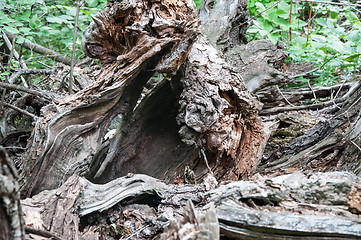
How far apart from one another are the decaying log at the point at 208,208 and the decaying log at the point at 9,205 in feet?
1.65

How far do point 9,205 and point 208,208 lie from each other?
877mm

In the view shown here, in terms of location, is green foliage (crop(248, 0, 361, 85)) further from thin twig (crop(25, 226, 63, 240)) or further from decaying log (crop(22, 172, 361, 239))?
thin twig (crop(25, 226, 63, 240))

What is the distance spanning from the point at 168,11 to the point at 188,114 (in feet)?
2.40

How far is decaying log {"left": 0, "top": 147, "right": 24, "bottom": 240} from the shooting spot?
968mm

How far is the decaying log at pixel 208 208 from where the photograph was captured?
1.32 meters

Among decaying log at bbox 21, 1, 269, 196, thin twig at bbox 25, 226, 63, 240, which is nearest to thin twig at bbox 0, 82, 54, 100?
decaying log at bbox 21, 1, 269, 196

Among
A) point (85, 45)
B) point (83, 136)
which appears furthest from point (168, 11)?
point (83, 136)

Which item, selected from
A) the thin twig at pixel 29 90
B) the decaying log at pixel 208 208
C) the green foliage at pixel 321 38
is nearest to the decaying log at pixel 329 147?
the green foliage at pixel 321 38

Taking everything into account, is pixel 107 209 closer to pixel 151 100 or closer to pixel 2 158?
pixel 2 158

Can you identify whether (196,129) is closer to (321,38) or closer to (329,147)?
(329,147)

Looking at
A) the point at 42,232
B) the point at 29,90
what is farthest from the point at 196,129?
the point at 29,90

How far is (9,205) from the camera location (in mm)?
981

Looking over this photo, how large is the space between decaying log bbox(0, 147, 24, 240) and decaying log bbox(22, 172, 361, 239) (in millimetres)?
502

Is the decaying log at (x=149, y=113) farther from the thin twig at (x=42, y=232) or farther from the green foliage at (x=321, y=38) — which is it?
the green foliage at (x=321, y=38)
